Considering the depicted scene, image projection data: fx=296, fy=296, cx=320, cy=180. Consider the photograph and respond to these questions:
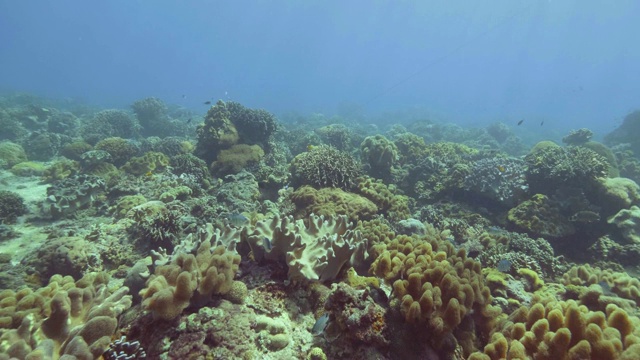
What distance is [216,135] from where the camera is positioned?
1245 cm

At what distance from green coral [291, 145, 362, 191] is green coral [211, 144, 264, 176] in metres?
2.54

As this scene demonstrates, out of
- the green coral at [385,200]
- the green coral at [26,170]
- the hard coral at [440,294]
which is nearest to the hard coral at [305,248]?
the hard coral at [440,294]

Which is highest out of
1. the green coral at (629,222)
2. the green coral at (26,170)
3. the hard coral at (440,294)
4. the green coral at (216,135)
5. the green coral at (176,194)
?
the green coral at (216,135)

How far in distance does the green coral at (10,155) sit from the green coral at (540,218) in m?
20.2

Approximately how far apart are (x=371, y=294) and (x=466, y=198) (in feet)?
26.2

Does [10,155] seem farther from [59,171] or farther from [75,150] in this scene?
[59,171]

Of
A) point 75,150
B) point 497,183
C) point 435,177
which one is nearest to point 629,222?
point 497,183

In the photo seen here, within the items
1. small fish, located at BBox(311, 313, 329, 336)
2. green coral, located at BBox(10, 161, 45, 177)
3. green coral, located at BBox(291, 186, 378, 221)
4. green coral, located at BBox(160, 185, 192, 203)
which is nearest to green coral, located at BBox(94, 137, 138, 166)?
green coral, located at BBox(10, 161, 45, 177)

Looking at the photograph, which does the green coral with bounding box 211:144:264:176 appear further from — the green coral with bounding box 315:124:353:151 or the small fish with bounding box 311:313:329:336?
the small fish with bounding box 311:313:329:336

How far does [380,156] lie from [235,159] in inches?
228

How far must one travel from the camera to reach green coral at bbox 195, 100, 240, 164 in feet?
41.1

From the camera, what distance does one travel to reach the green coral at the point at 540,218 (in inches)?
335

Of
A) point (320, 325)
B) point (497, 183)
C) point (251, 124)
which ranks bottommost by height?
point (320, 325)

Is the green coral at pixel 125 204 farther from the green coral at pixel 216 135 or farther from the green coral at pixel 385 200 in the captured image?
the green coral at pixel 385 200
